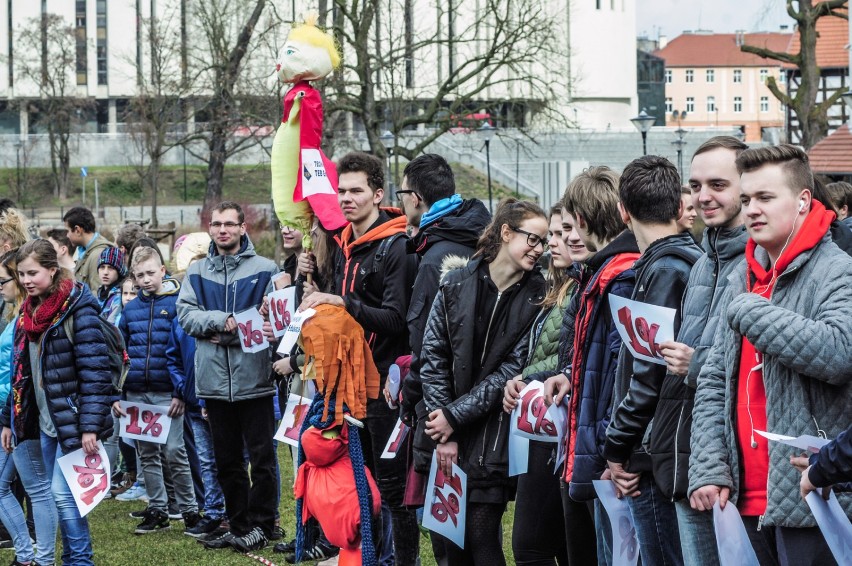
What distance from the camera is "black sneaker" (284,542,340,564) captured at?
8000 millimetres

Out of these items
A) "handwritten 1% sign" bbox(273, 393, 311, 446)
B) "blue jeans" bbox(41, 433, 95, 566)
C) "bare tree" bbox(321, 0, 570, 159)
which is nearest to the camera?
"blue jeans" bbox(41, 433, 95, 566)

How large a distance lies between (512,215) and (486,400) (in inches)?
34.0

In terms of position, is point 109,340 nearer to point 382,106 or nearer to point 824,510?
point 824,510

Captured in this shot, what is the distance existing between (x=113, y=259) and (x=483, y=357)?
Result: 5.41 metres

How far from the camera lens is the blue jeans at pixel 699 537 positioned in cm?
433

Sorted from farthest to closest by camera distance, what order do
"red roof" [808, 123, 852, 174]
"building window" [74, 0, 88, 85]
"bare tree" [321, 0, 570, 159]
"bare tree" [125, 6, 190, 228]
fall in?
"building window" [74, 0, 88, 85] < "bare tree" [125, 6, 190, 228] < "bare tree" [321, 0, 570, 159] < "red roof" [808, 123, 852, 174]

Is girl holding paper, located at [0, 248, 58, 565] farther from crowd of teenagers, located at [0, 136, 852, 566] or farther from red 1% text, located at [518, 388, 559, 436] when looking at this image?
red 1% text, located at [518, 388, 559, 436]

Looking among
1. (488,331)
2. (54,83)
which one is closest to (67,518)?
(488,331)

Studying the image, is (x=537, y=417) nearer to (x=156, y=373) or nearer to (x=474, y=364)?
(x=474, y=364)

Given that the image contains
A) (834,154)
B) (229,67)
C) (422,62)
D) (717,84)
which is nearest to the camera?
(834,154)

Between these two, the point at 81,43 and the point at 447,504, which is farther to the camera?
the point at 81,43

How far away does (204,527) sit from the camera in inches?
354

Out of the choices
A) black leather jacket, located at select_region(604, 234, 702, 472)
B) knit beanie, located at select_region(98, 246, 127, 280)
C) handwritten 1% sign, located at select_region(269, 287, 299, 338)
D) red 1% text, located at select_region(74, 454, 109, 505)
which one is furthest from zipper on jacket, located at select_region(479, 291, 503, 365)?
knit beanie, located at select_region(98, 246, 127, 280)

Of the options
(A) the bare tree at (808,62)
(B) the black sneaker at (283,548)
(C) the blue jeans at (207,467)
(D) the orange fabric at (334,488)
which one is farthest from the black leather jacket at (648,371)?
(A) the bare tree at (808,62)
